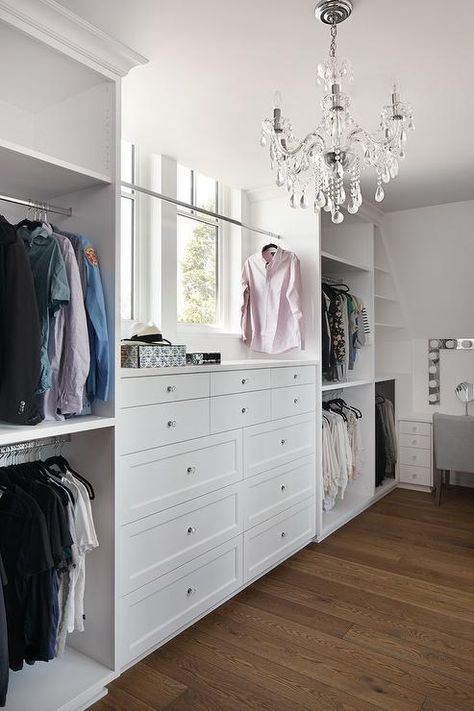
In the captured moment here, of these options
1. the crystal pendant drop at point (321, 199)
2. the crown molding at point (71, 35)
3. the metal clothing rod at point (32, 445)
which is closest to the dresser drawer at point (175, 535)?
the metal clothing rod at point (32, 445)

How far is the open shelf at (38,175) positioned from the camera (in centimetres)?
177

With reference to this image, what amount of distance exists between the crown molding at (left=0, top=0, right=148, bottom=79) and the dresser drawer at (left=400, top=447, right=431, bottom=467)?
3.89 metres

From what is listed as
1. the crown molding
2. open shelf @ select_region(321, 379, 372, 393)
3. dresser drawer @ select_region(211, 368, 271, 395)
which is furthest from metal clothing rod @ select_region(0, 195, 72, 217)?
open shelf @ select_region(321, 379, 372, 393)

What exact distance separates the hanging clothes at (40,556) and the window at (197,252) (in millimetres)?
1698

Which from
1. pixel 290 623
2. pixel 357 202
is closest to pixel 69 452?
pixel 290 623

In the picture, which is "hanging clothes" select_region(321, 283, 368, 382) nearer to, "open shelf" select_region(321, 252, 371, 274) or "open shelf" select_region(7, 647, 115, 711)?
"open shelf" select_region(321, 252, 371, 274)

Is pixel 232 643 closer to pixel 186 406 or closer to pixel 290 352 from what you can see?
pixel 186 406

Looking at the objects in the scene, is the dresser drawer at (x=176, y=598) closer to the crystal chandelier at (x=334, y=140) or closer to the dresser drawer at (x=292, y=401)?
the dresser drawer at (x=292, y=401)

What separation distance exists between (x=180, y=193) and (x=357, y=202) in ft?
5.64

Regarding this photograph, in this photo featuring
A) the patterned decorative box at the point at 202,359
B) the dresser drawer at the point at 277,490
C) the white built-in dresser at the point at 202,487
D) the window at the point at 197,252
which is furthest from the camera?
the window at the point at 197,252

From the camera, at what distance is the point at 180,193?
342 centimetres

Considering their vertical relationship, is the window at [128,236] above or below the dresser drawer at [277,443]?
above

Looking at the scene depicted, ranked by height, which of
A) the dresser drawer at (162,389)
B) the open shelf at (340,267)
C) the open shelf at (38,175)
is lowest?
the dresser drawer at (162,389)

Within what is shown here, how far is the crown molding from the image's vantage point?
5.51ft
